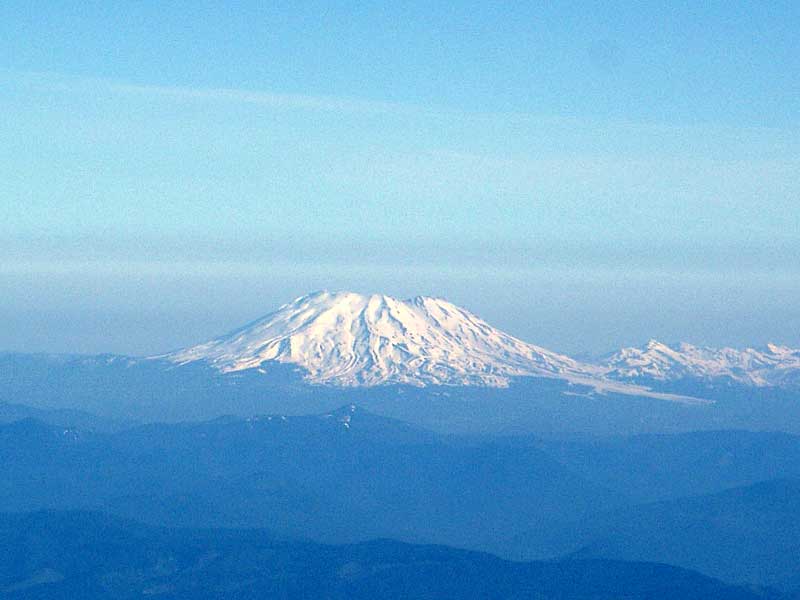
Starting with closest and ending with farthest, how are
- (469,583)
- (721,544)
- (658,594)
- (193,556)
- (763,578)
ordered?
1. (658,594)
2. (469,583)
3. (193,556)
4. (763,578)
5. (721,544)

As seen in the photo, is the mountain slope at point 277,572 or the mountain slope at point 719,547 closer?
Answer: the mountain slope at point 277,572

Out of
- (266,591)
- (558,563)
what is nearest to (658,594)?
(558,563)

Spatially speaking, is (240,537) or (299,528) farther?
(299,528)

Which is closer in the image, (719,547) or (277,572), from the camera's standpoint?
(277,572)

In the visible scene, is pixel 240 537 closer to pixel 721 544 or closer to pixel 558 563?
pixel 558 563

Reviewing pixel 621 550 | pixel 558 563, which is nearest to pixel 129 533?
pixel 558 563

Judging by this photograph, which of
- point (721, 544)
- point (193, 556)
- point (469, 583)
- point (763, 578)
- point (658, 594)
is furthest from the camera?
point (721, 544)

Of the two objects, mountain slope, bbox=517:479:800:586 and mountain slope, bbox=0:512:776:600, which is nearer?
mountain slope, bbox=0:512:776:600

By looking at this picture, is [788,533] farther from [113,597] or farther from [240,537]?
[113,597]

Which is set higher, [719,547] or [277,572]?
[719,547]
